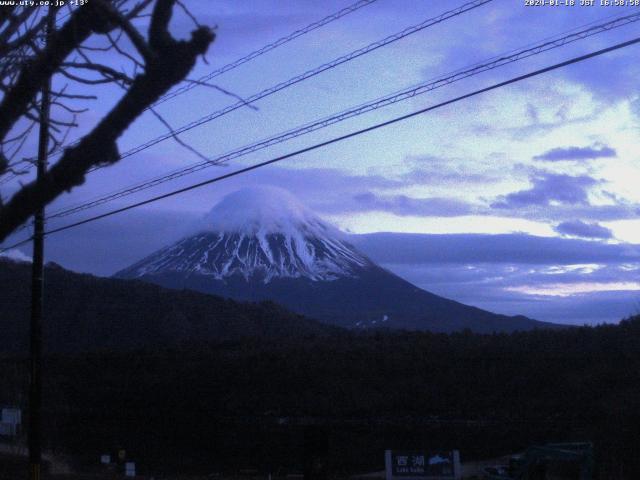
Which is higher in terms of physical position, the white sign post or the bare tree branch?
the bare tree branch

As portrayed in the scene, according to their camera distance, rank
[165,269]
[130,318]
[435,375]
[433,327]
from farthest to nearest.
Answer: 1. [165,269]
2. [433,327]
3. [130,318]
4. [435,375]

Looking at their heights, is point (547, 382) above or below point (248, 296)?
below

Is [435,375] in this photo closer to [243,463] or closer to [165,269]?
[243,463]

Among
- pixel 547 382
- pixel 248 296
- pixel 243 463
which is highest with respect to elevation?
pixel 248 296

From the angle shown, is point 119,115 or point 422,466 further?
point 422,466

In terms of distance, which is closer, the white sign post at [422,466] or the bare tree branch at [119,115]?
the bare tree branch at [119,115]

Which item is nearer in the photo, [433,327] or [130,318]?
[130,318]

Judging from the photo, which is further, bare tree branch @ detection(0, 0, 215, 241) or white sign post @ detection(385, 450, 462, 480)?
white sign post @ detection(385, 450, 462, 480)

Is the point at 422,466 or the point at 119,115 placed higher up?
the point at 119,115

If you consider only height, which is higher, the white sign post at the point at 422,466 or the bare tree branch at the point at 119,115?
the bare tree branch at the point at 119,115

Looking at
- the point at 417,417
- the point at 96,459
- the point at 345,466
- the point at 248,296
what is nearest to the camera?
the point at 345,466

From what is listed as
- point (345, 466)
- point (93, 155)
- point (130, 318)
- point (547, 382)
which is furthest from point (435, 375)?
point (93, 155)
